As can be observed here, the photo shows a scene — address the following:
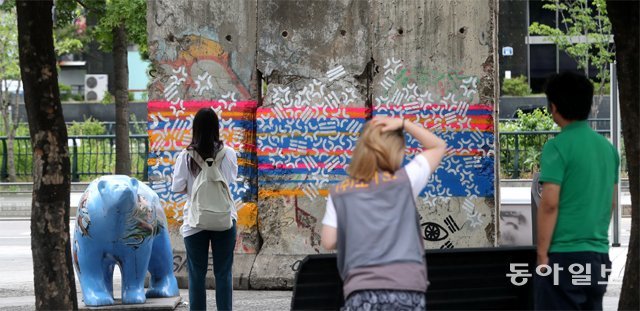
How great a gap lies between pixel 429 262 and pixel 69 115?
107ft

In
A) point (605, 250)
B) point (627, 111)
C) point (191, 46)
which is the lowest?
point (605, 250)

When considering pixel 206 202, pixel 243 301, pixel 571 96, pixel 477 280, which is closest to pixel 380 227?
pixel 571 96

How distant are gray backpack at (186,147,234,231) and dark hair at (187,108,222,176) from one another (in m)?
0.04

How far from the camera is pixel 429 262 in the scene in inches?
237

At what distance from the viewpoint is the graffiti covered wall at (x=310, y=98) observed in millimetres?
10781

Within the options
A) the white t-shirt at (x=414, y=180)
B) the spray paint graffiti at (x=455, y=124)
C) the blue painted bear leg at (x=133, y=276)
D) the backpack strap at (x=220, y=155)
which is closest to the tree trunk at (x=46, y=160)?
the backpack strap at (x=220, y=155)

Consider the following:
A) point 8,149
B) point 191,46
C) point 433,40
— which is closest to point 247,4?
A: point 191,46

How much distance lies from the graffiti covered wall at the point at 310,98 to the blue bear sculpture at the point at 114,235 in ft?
5.31

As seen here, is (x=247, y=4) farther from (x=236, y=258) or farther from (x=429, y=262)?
(x=429, y=262)

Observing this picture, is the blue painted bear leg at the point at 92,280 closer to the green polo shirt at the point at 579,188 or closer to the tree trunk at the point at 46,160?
the tree trunk at the point at 46,160

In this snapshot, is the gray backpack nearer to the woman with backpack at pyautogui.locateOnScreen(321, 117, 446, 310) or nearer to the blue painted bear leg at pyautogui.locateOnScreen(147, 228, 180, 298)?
the blue painted bear leg at pyautogui.locateOnScreen(147, 228, 180, 298)

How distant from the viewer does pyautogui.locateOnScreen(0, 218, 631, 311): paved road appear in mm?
9973

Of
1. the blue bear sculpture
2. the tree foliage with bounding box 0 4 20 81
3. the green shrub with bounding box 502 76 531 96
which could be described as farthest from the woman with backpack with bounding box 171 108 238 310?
the green shrub with bounding box 502 76 531 96

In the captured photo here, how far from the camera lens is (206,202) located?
7844mm
